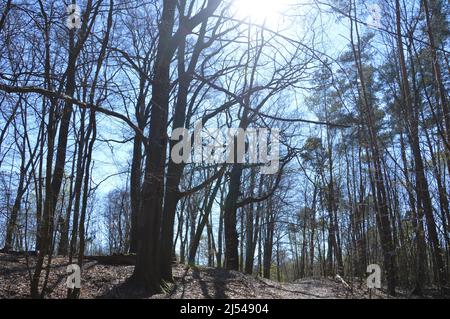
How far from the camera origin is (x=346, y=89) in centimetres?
1778

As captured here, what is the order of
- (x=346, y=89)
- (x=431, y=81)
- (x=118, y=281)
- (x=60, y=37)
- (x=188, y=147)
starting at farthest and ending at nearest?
1. (x=346, y=89)
2. (x=431, y=81)
3. (x=188, y=147)
4. (x=118, y=281)
5. (x=60, y=37)

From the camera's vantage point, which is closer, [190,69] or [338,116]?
[190,69]

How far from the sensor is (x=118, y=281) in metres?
9.66

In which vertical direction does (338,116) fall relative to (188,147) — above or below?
above

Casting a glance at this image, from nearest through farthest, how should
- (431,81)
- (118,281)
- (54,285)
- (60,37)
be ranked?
(60,37), (54,285), (118,281), (431,81)

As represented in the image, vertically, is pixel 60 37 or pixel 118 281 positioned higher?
pixel 60 37
